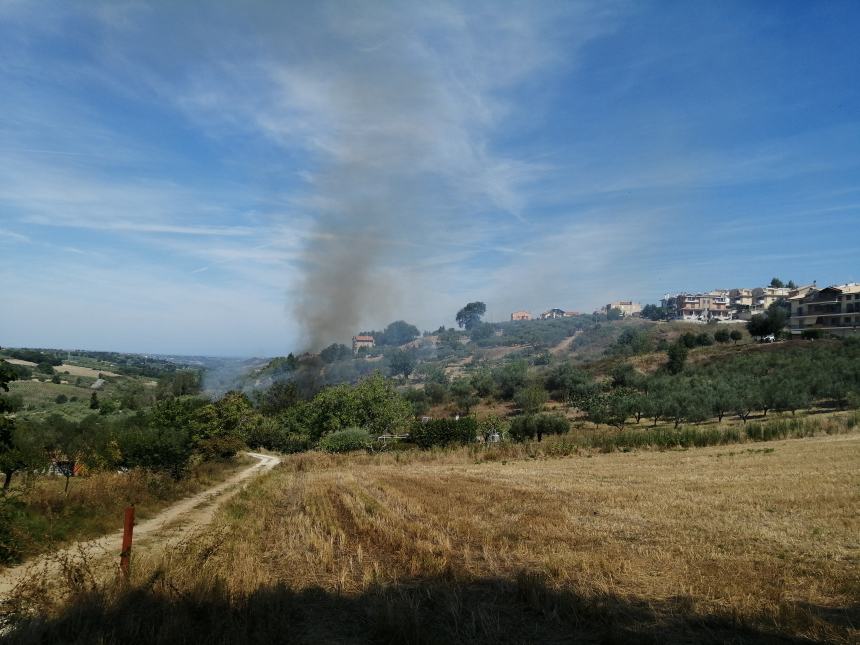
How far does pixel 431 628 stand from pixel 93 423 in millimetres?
39787

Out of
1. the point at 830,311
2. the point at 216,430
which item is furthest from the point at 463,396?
the point at 830,311

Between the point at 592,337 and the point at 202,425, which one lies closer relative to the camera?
the point at 202,425

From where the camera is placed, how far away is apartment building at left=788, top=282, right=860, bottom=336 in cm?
10325

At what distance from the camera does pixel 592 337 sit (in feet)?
586

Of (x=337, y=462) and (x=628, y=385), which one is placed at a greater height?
(x=628, y=385)

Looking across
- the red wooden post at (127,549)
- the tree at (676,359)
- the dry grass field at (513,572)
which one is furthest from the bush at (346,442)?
the tree at (676,359)

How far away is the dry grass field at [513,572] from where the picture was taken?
681cm

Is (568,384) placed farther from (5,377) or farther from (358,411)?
(5,377)

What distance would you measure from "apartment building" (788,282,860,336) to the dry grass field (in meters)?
101

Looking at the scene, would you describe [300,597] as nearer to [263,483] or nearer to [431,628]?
[431,628]

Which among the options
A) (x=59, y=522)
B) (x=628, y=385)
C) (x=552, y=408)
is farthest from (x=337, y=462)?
(x=628, y=385)

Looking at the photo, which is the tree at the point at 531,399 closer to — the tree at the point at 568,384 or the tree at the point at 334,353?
the tree at the point at 568,384

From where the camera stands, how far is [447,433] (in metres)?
50.0

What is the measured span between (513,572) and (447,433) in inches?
1608
